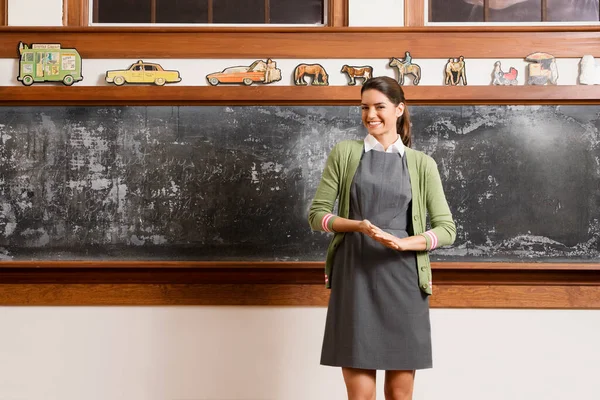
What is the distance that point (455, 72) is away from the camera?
10.6ft

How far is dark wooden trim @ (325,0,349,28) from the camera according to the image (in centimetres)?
331

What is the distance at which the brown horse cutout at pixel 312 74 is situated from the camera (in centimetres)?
326

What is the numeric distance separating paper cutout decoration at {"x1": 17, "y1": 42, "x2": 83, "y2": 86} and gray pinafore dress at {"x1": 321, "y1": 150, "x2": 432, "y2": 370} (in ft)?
5.50

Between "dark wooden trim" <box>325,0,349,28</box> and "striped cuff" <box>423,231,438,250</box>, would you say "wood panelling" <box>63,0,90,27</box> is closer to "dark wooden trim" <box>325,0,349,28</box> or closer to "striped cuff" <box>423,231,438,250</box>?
"dark wooden trim" <box>325,0,349,28</box>

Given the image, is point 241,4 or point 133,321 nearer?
point 133,321

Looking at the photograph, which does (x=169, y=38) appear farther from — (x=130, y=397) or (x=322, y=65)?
(x=130, y=397)

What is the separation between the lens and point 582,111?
10.6 feet

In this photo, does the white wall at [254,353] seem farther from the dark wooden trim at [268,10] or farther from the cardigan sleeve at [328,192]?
the cardigan sleeve at [328,192]

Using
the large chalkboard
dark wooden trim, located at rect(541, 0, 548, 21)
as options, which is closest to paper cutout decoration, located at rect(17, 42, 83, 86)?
the large chalkboard

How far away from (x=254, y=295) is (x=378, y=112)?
1.26 metres

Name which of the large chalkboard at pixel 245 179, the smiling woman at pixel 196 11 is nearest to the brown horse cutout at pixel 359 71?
the large chalkboard at pixel 245 179

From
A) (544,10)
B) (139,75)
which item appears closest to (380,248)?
(139,75)

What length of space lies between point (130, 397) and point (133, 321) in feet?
1.18

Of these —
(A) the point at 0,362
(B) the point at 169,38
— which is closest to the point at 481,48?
(B) the point at 169,38
